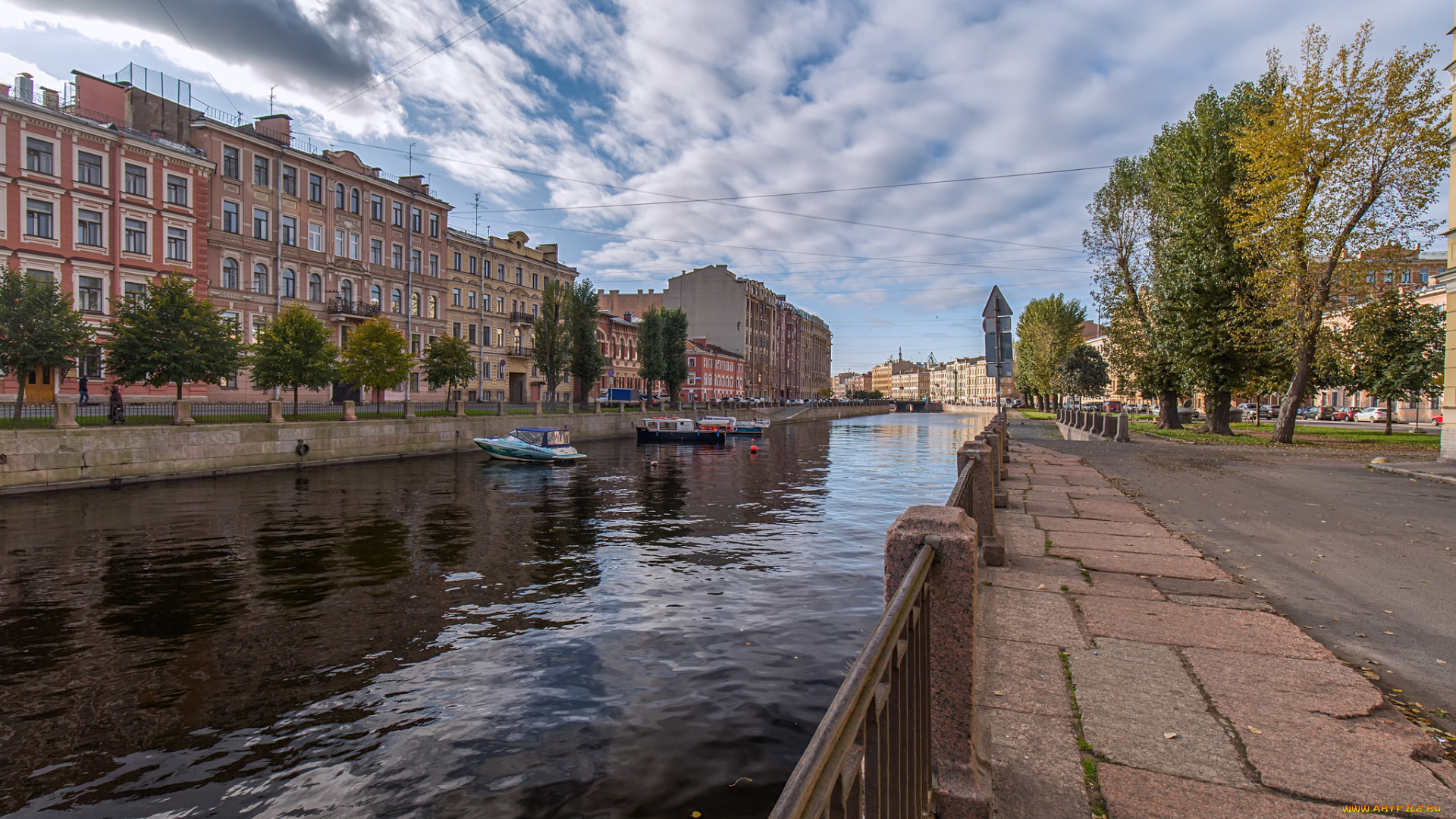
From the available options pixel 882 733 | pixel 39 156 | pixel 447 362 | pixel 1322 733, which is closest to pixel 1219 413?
pixel 1322 733

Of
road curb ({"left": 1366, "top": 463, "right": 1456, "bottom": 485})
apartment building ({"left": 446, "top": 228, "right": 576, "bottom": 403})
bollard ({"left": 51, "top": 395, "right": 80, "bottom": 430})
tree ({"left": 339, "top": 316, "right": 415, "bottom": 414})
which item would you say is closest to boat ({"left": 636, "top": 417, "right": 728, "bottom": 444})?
apartment building ({"left": 446, "top": 228, "right": 576, "bottom": 403})

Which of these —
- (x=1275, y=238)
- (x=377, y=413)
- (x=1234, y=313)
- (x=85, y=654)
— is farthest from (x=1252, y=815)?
(x=377, y=413)

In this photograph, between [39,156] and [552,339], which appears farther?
[552,339]

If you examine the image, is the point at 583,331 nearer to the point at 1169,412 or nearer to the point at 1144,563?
the point at 1169,412

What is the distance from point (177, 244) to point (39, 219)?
5.23 m

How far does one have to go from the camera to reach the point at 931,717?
2.95 m

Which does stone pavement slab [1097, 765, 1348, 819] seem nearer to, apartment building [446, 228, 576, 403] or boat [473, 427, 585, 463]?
boat [473, 427, 585, 463]

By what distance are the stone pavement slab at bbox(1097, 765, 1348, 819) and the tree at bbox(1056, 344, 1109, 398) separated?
6370 centimetres

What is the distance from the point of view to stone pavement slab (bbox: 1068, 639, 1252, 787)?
3135mm

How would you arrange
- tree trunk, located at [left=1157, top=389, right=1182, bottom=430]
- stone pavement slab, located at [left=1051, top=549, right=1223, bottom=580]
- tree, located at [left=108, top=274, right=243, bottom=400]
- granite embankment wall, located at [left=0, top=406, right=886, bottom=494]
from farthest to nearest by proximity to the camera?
tree trunk, located at [left=1157, top=389, right=1182, bottom=430] < tree, located at [left=108, top=274, right=243, bottom=400] < granite embankment wall, located at [left=0, top=406, right=886, bottom=494] < stone pavement slab, located at [left=1051, top=549, right=1223, bottom=580]

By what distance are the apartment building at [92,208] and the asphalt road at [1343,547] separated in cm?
3491

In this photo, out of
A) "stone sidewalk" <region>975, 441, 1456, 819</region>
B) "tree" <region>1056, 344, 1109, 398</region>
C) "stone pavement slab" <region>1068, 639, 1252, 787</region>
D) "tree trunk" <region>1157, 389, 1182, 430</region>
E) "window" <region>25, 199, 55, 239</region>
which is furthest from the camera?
"tree" <region>1056, 344, 1109, 398</region>

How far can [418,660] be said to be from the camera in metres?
7.52

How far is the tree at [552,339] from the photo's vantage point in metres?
53.7
